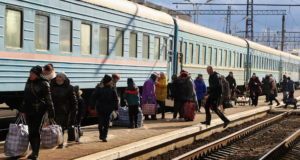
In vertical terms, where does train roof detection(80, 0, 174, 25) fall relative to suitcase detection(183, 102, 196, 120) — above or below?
above

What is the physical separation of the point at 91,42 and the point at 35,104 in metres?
6.29

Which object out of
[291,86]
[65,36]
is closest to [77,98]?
[65,36]

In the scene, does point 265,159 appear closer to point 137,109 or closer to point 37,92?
point 137,109

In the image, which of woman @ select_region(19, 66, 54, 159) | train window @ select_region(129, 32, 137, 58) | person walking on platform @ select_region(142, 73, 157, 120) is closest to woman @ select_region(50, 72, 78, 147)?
woman @ select_region(19, 66, 54, 159)

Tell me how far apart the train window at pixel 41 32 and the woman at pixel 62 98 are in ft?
8.46

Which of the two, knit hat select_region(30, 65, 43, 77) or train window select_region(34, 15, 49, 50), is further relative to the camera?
train window select_region(34, 15, 49, 50)

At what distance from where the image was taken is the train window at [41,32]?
11578 millimetres

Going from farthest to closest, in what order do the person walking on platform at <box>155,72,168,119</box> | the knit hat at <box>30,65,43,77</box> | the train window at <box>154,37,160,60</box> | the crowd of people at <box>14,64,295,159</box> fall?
the train window at <box>154,37,160,60</box> → the person walking on platform at <box>155,72,168,119</box> → the crowd of people at <box>14,64,295,159</box> → the knit hat at <box>30,65,43,77</box>

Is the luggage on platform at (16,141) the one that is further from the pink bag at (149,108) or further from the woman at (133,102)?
the pink bag at (149,108)

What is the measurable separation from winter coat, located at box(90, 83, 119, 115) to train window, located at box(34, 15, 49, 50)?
230 centimetres

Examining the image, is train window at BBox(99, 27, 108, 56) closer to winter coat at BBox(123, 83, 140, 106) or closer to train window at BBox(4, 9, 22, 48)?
winter coat at BBox(123, 83, 140, 106)

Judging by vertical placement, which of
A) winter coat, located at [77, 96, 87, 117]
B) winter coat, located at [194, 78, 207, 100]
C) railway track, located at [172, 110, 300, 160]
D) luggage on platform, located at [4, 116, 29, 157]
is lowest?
railway track, located at [172, 110, 300, 160]

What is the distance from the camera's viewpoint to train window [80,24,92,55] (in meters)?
13.7

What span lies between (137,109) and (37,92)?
195 inches
